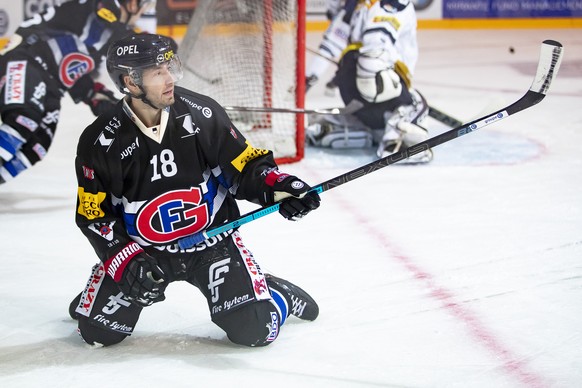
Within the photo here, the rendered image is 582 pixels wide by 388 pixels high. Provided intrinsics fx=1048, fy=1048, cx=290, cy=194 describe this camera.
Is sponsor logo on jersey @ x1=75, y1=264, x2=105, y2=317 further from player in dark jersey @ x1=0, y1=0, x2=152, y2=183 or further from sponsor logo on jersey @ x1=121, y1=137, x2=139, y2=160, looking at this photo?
player in dark jersey @ x1=0, y1=0, x2=152, y2=183

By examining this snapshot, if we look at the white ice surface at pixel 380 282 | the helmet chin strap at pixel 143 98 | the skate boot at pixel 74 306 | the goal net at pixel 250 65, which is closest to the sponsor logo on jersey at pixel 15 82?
the white ice surface at pixel 380 282

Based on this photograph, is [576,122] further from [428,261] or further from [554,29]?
[554,29]

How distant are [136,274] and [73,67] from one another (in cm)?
188

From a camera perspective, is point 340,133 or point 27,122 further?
point 340,133

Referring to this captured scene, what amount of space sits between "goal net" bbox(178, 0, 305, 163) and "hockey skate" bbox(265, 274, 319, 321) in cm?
198

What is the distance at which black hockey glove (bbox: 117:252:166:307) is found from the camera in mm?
2600

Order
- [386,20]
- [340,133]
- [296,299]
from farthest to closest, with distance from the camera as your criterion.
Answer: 1. [340,133]
2. [386,20]
3. [296,299]

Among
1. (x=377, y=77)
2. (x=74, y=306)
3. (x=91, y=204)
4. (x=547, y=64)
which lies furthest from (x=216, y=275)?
(x=377, y=77)

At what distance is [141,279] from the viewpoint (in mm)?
2598

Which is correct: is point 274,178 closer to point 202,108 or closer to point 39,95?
point 202,108

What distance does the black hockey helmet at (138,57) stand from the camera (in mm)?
2605

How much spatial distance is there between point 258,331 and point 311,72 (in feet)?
10.7

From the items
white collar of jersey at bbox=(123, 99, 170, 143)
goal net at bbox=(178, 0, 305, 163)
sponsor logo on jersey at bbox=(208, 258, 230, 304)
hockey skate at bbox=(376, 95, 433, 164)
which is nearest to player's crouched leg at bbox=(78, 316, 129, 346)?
sponsor logo on jersey at bbox=(208, 258, 230, 304)

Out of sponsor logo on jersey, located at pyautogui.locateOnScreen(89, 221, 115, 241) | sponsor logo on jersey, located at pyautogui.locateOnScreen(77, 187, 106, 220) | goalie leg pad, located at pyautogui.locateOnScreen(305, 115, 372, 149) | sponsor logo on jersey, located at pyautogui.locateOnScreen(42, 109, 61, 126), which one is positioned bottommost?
goalie leg pad, located at pyautogui.locateOnScreen(305, 115, 372, 149)
